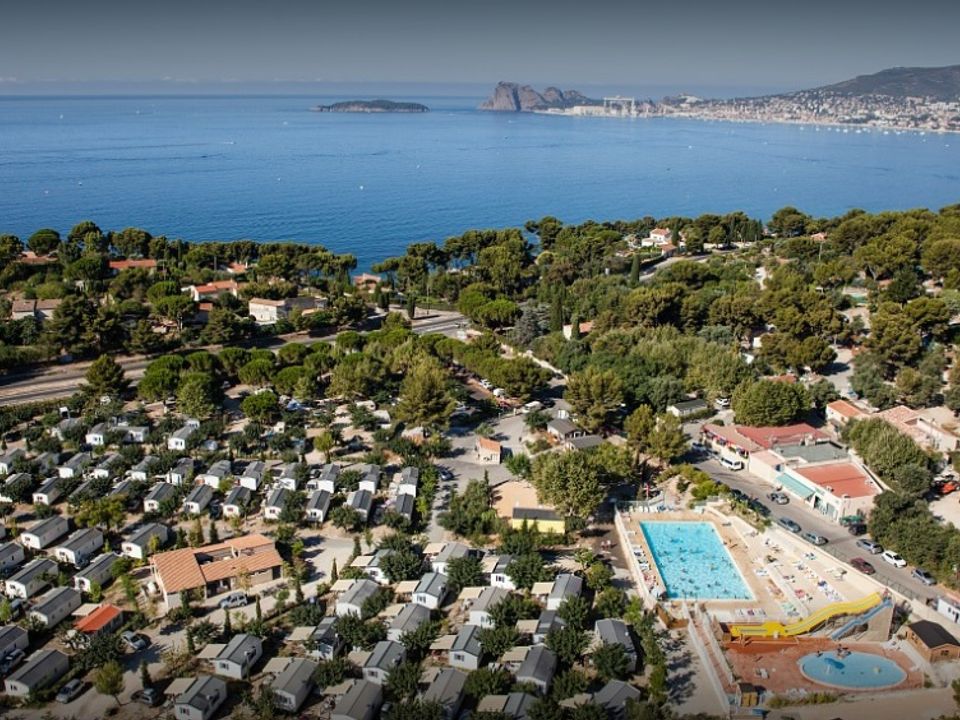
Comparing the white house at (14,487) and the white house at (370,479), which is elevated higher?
the white house at (14,487)

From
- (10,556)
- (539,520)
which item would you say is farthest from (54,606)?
(539,520)

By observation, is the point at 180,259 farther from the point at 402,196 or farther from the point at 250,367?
the point at 402,196

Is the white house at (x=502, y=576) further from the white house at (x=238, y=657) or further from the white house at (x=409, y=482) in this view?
the white house at (x=238, y=657)

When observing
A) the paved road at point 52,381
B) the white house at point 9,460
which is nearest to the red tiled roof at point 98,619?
the white house at point 9,460

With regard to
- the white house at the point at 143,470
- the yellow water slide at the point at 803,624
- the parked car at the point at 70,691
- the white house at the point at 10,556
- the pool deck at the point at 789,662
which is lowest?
the pool deck at the point at 789,662

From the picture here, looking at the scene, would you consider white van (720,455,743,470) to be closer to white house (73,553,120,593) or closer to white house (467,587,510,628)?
white house (467,587,510,628)

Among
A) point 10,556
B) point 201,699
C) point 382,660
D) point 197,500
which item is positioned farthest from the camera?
point 197,500

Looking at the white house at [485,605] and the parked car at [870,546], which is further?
the parked car at [870,546]

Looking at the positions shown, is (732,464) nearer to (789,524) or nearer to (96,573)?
(789,524)
